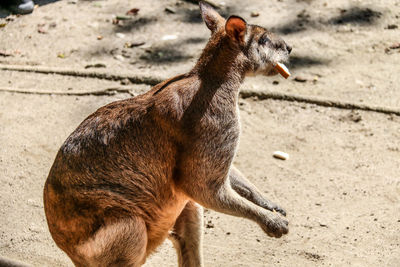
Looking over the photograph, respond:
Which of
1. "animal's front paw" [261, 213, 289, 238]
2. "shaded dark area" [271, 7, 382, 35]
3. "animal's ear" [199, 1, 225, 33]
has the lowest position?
"shaded dark area" [271, 7, 382, 35]

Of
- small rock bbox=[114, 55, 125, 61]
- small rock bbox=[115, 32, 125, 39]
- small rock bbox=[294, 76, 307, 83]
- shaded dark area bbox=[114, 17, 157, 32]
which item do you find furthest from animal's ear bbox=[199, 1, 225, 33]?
shaded dark area bbox=[114, 17, 157, 32]

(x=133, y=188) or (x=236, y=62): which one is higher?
(x=236, y=62)

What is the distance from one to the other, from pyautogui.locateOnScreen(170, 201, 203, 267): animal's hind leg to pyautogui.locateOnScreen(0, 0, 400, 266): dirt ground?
436mm

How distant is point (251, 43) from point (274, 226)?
1245 millimetres

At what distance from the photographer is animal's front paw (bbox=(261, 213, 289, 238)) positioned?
4105mm

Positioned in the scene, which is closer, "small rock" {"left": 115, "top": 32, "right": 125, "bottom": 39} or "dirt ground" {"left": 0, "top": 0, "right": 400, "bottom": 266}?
"dirt ground" {"left": 0, "top": 0, "right": 400, "bottom": 266}

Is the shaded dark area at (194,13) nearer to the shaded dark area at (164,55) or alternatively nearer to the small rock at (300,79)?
the shaded dark area at (164,55)

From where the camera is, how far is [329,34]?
7.82 metres

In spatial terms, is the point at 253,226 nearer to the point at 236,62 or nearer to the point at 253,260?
the point at 253,260

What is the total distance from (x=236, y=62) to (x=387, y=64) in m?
3.78

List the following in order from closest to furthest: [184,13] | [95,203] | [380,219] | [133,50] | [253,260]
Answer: [95,203], [253,260], [380,219], [133,50], [184,13]

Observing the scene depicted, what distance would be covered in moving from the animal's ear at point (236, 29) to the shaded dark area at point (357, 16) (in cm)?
440

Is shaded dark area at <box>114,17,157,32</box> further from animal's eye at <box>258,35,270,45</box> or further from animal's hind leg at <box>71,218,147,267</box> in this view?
animal's hind leg at <box>71,218,147,267</box>

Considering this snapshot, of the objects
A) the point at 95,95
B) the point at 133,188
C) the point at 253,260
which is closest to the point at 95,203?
the point at 133,188
